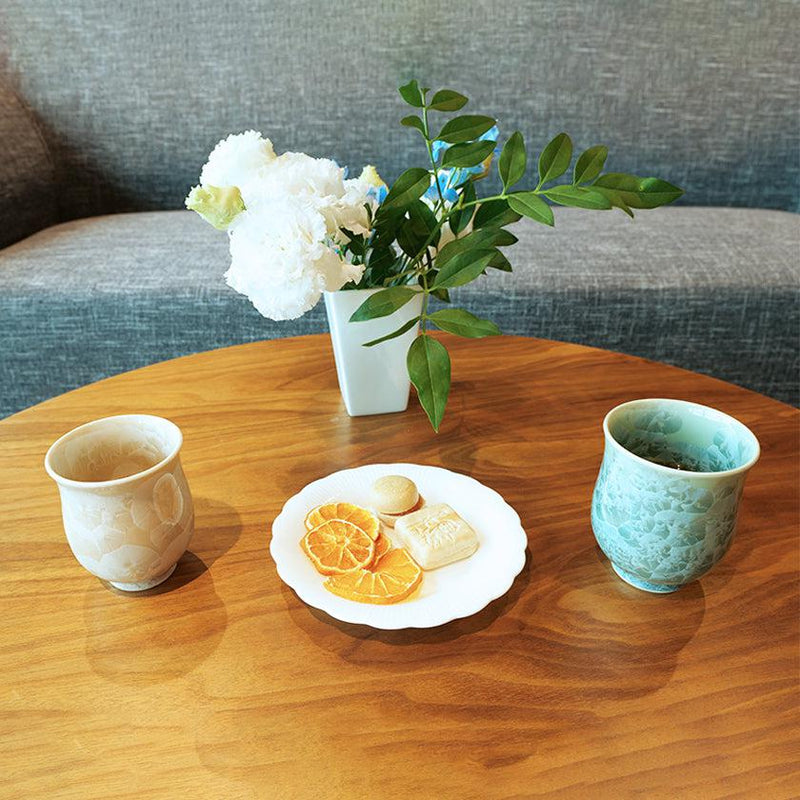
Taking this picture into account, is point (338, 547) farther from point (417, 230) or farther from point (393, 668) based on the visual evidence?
point (417, 230)

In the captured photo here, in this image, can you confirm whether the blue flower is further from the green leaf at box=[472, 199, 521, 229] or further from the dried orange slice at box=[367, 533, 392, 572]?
the dried orange slice at box=[367, 533, 392, 572]

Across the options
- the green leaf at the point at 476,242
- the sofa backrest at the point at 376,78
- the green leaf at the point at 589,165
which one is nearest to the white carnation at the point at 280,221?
the green leaf at the point at 476,242

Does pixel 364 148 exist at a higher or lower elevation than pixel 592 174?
lower

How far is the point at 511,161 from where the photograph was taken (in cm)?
74

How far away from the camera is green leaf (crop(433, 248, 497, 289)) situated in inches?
28.3

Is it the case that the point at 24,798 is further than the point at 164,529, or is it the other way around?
the point at 164,529

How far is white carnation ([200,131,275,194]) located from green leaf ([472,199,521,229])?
23cm

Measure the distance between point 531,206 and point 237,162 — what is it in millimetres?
276

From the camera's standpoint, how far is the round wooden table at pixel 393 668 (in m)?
0.47

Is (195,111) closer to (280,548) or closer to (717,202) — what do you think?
(717,202)

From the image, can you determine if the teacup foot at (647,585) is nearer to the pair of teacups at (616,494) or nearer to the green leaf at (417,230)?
the pair of teacups at (616,494)

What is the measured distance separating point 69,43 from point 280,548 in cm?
176

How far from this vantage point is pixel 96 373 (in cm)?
148

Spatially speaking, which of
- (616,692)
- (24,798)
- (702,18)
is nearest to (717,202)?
(702,18)
